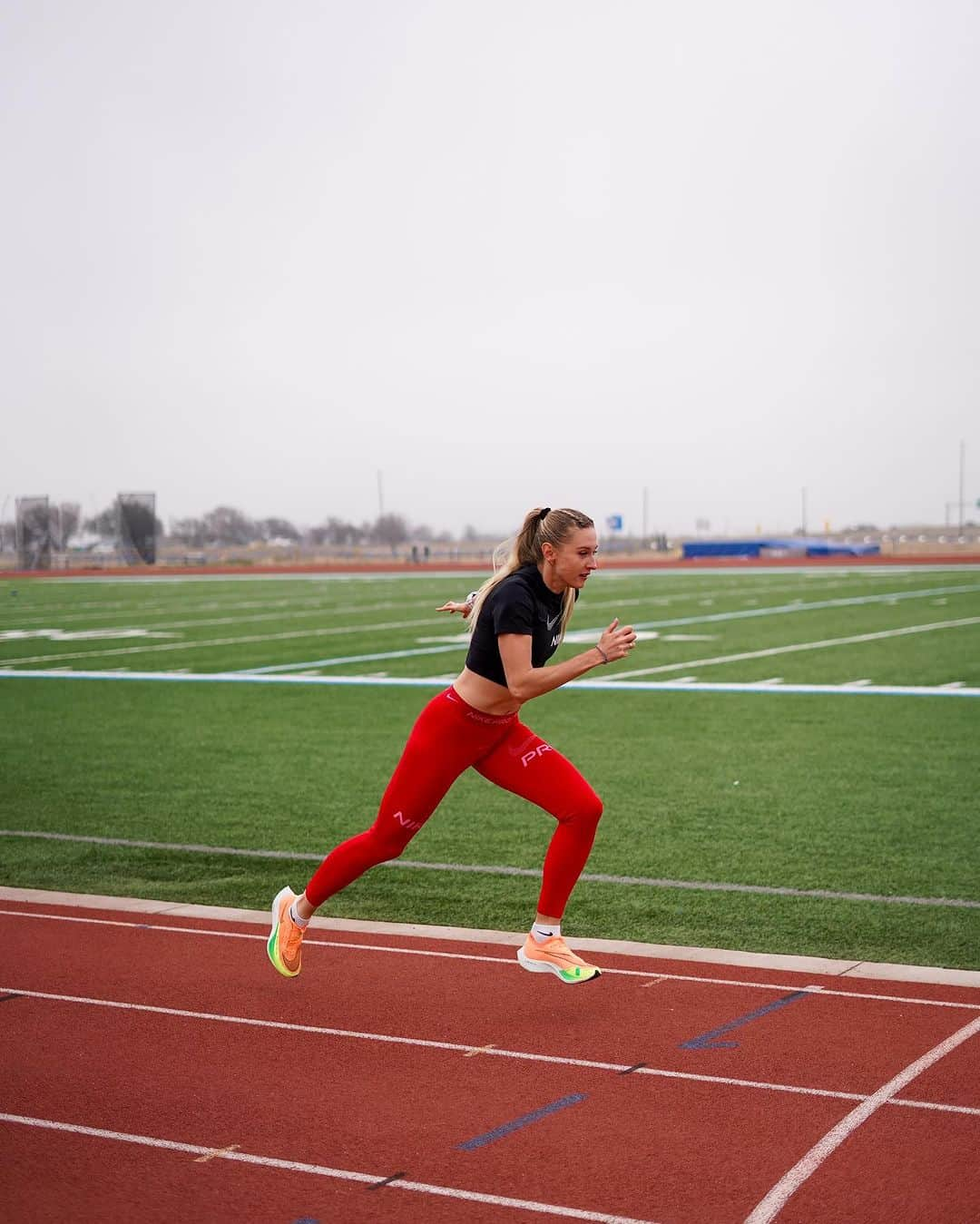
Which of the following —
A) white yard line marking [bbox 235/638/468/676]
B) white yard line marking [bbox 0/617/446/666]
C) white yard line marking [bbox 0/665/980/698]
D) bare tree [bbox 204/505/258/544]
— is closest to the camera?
white yard line marking [bbox 0/665/980/698]

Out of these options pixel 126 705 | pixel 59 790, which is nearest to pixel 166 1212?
pixel 59 790

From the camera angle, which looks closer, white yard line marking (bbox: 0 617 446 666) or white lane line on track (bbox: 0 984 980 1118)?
Result: white lane line on track (bbox: 0 984 980 1118)

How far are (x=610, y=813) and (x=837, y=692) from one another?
7247mm

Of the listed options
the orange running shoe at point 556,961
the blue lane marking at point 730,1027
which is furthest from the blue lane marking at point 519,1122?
the orange running shoe at point 556,961

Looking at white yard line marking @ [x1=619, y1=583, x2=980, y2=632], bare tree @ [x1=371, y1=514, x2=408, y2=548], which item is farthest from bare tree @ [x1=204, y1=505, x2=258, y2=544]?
white yard line marking @ [x1=619, y1=583, x2=980, y2=632]

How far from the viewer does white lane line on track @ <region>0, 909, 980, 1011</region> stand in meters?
5.71

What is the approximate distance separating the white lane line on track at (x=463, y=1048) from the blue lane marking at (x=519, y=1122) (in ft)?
0.97

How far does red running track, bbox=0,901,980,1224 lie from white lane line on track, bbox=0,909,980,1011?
3 centimetres

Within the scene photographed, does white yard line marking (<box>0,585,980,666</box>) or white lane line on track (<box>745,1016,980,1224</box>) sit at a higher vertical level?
white yard line marking (<box>0,585,980,666</box>)

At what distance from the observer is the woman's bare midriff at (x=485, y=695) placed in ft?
18.8

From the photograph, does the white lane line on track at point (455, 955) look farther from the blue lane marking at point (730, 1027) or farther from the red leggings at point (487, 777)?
the red leggings at point (487, 777)

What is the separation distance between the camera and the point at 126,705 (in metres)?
16.4

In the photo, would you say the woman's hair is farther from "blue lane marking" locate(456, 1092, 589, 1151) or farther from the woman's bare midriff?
"blue lane marking" locate(456, 1092, 589, 1151)

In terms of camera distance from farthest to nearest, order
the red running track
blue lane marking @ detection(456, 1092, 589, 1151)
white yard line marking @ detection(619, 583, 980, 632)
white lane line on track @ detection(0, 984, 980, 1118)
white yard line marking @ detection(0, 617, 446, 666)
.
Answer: white yard line marking @ detection(619, 583, 980, 632), white yard line marking @ detection(0, 617, 446, 666), white lane line on track @ detection(0, 984, 980, 1118), blue lane marking @ detection(456, 1092, 589, 1151), the red running track
